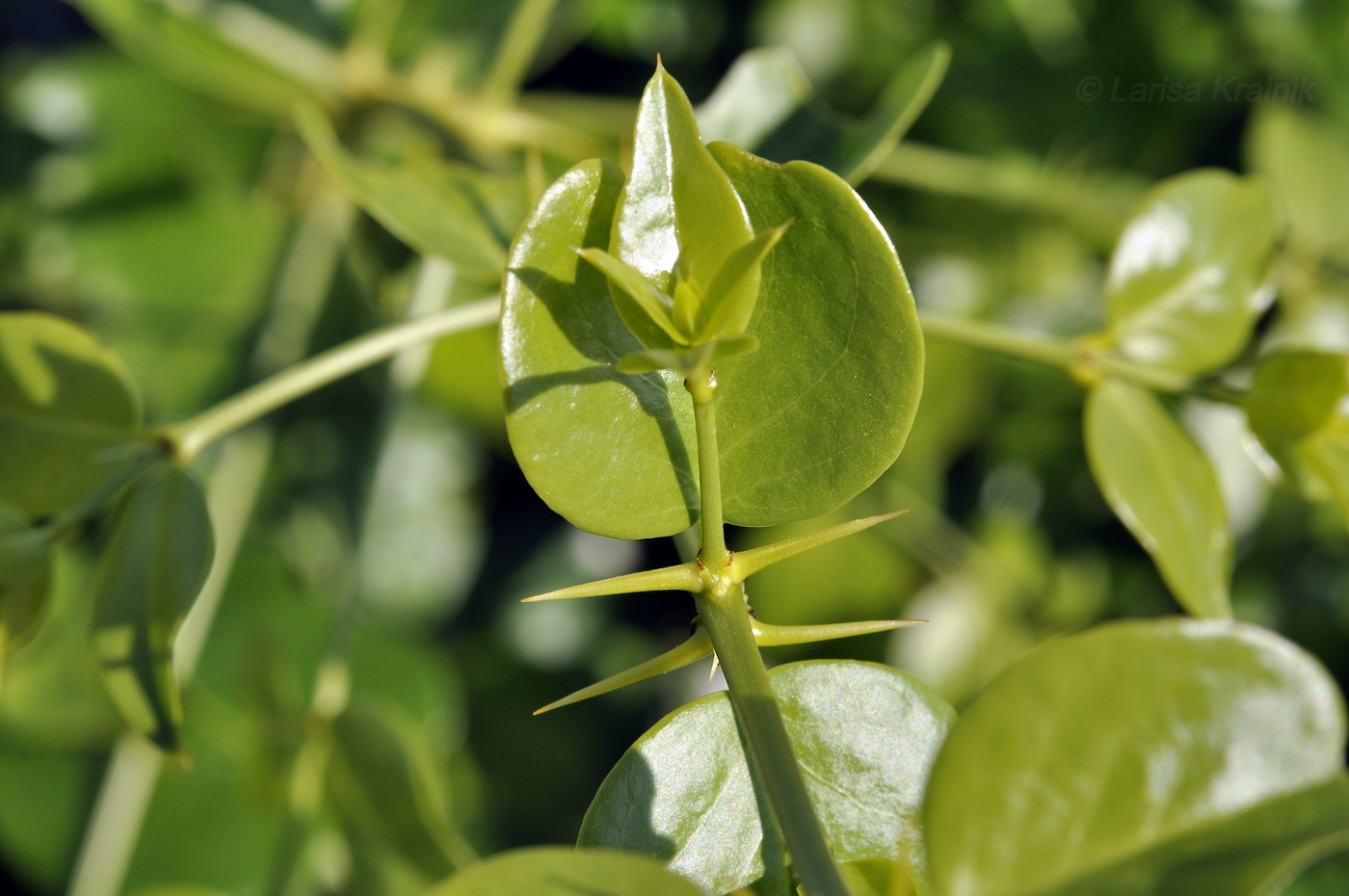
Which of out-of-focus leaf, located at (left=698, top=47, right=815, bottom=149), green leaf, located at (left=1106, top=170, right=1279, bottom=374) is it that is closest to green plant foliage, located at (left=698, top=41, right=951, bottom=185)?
out-of-focus leaf, located at (left=698, top=47, right=815, bottom=149)

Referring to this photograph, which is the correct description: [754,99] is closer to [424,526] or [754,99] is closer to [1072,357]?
[1072,357]

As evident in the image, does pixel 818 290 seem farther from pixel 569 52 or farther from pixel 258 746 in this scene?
pixel 569 52

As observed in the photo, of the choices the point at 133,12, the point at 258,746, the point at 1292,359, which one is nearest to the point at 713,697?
the point at 1292,359

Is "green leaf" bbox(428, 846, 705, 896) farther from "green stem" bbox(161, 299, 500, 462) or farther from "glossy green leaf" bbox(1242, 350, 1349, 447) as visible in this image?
"glossy green leaf" bbox(1242, 350, 1349, 447)

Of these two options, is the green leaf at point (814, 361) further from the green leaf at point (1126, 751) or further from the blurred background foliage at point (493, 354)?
the blurred background foliage at point (493, 354)

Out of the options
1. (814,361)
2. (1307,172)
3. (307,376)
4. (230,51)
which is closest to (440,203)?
(307,376)
